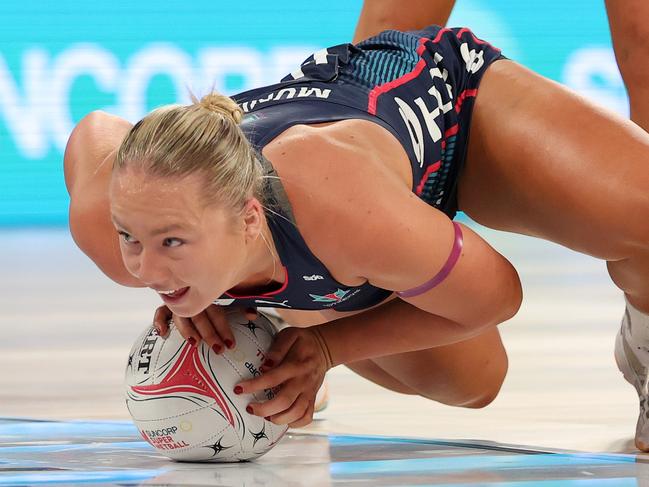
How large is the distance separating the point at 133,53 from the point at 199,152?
7189 millimetres

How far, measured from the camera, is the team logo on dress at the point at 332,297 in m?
2.62

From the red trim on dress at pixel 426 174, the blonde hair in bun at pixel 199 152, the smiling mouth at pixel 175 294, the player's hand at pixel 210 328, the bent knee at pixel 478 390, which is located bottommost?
the bent knee at pixel 478 390

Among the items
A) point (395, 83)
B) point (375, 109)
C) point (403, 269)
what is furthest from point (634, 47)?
point (403, 269)

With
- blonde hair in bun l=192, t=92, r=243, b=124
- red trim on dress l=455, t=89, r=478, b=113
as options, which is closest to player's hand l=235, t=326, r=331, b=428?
blonde hair in bun l=192, t=92, r=243, b=124

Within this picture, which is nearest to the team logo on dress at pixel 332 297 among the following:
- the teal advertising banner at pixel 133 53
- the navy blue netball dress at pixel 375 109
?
the navy blue netball dress at pixel 375 109

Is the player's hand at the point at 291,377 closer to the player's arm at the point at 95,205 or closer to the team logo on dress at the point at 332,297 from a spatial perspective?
the team logo on dress at the point at 332,297

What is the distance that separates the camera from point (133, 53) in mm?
9227

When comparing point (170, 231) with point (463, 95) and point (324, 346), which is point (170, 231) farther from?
point (463, 95)

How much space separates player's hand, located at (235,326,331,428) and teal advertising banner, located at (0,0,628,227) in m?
6.47

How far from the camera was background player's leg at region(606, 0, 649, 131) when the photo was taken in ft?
10.5

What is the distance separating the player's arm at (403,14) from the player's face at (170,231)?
53.3 inches

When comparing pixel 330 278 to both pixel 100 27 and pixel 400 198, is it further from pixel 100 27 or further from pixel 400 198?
pixel 100 27

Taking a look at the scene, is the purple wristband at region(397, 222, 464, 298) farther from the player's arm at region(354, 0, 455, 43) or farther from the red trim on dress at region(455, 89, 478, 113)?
the player's arm at region(354, 0, 455, 43)

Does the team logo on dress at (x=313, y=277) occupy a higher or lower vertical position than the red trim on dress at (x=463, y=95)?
lower
